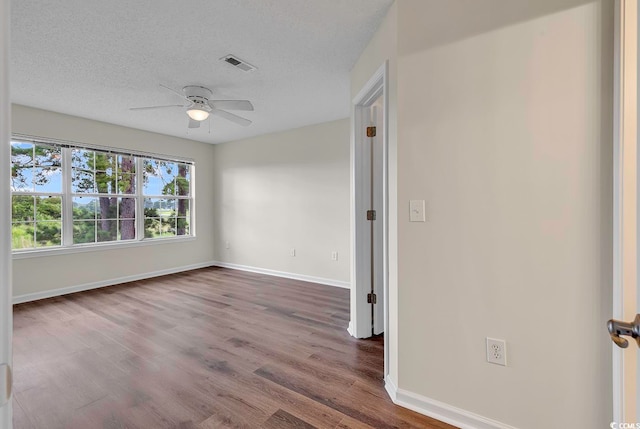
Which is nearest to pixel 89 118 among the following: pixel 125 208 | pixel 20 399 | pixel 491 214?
pixel 125 208

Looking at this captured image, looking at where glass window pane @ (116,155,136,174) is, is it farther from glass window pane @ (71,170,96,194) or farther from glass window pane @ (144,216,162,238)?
glass window pane @ (144,216,162,238)

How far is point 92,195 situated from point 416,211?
187 inches

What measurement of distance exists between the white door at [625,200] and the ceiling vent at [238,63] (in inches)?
95.2

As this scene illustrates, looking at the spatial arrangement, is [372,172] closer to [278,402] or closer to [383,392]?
[383,392]

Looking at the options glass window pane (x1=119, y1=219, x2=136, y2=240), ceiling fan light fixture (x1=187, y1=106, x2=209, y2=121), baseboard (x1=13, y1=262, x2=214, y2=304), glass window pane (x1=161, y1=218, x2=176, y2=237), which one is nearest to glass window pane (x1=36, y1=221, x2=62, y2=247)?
baseboard (x1=13, y1=262, x2=214, y2=304)

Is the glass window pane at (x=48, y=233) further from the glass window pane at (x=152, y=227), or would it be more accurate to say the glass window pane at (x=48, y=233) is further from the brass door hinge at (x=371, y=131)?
the brass door hinge at (x=371, y=131)

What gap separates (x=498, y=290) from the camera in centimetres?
150

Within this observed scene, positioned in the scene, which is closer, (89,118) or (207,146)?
(89,118)

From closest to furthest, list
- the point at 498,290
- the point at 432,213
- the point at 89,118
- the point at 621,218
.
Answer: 1. the point at 621,218
2. the point at 498,290
3. the point at 432,213
4. the point at 89,118

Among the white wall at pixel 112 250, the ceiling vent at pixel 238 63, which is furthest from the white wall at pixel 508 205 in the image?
the white wall at pixel 112 250

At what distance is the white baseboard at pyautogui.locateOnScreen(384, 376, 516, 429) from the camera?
1531 mm

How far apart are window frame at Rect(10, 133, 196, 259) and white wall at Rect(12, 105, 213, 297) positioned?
71 millimetres

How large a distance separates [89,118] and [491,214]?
5.16 meters

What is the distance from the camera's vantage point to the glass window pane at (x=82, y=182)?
410 cm
